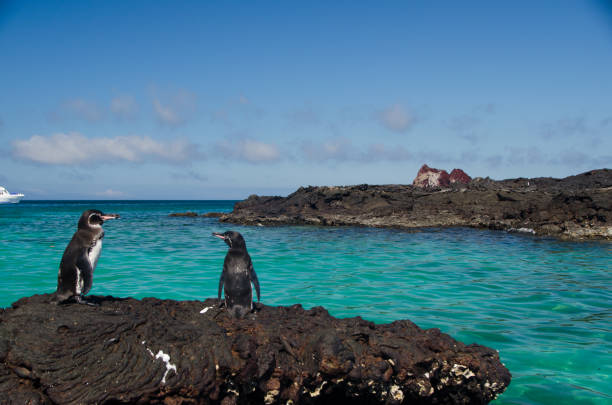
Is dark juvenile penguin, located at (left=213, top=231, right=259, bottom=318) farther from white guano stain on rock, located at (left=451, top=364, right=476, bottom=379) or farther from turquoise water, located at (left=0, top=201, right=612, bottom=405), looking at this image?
turquoise water, located at (left=0, top=201, right=612, bottom=405)

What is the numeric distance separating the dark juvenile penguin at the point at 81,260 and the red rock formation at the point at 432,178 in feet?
115

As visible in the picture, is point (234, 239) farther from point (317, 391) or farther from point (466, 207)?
point (466, 207)

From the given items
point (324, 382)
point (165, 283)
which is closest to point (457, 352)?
point (324, 382)

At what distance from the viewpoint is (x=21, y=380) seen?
11.1 feet

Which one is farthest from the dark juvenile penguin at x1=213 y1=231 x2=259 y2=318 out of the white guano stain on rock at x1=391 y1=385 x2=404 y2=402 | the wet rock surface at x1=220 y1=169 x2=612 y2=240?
the wet rock surface at x1=220 y1=169 x2=612 y2=240

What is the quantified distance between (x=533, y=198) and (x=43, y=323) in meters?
25.3

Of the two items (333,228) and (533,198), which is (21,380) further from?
(533,198)

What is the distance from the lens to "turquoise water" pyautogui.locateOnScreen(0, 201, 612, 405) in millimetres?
5949

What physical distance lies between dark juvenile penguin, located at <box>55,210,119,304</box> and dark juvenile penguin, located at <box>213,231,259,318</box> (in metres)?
1.37

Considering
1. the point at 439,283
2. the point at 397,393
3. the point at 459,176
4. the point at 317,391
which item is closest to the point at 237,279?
the point at 317,391

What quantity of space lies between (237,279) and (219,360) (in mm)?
1263

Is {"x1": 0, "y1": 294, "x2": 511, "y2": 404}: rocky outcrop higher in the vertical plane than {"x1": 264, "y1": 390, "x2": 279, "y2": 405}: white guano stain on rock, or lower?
higher

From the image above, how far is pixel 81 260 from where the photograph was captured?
4.58 metres

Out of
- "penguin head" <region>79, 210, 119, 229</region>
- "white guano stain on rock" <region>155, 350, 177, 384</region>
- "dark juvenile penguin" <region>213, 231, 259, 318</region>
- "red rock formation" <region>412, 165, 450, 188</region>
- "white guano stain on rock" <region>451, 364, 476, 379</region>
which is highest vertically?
"red rock formation" <region>412, 165, 450, 188</region>
